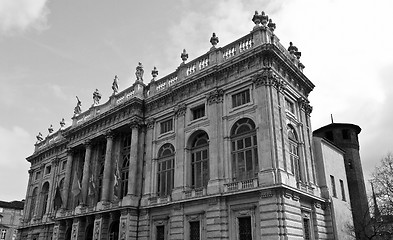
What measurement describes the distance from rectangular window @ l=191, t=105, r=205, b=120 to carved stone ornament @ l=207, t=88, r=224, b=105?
1274 millimetres

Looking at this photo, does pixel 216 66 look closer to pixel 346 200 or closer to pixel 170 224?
pixel 170 224

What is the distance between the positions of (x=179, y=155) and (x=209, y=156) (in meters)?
3.07

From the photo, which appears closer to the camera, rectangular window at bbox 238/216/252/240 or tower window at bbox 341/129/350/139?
rectangular window at bbox 238/216/252/240

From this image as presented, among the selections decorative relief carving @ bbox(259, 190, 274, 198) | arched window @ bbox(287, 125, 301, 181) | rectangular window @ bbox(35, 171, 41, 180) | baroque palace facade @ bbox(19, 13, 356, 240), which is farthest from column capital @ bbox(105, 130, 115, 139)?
rectangular window @ bbox(35, 171, 41, 180)

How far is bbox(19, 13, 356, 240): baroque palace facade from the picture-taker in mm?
22891

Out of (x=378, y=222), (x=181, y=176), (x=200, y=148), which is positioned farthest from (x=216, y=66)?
(x=378, y=222)

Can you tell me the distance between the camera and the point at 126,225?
1113 inches

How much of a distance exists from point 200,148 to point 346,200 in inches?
508

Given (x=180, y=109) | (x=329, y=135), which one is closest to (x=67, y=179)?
(x=180, y=109)

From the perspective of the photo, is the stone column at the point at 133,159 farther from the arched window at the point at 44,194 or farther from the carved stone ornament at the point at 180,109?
the arched window at the point at 44,194

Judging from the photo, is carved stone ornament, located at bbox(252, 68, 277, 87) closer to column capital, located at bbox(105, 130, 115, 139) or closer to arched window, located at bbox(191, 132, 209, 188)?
arched window, located at bbox(191, 132, 209, 188)

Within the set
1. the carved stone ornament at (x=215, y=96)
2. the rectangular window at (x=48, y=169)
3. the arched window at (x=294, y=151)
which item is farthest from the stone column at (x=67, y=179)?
the arched window at (x=294, y=151)

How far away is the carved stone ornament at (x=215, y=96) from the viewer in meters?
26.9

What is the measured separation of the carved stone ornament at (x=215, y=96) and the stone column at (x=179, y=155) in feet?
8.86
